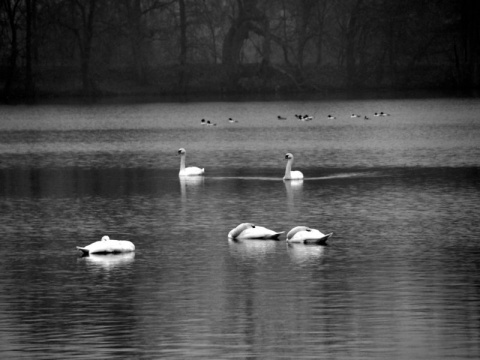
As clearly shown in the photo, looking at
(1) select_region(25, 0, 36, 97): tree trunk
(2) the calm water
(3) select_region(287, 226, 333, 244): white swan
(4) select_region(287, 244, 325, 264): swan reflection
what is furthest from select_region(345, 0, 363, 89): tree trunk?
(4) select_region(287, 244, 325, 264): swan reflection

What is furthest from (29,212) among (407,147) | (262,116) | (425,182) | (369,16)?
(369,16)

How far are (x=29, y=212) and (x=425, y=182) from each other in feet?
35.5

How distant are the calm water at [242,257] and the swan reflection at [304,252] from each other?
67 mm

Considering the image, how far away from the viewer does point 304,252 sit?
21.2 m

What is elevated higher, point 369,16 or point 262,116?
point 369,16

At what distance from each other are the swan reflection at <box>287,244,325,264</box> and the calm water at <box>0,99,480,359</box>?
67 millimetres

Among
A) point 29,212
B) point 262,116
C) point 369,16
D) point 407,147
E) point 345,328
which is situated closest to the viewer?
point 345,328

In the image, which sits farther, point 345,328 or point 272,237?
point 272,237

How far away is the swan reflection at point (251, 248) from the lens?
21.0 m

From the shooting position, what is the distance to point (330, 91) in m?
99.7

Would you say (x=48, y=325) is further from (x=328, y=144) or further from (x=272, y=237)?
(x=328, y=144)

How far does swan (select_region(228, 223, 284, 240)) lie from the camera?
22734 mm

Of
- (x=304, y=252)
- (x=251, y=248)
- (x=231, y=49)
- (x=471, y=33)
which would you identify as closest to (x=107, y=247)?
(x=251, y=248)

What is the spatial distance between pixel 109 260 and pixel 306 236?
350 cm
